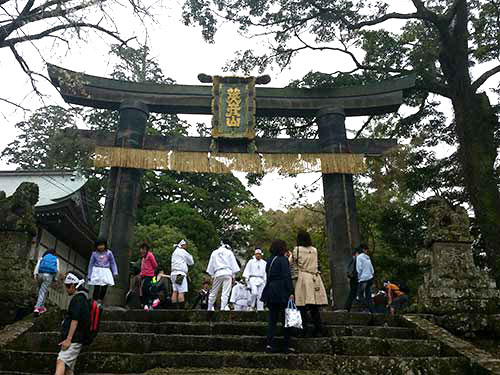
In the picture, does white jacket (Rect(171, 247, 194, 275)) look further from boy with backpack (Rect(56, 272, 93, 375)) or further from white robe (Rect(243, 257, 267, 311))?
boy with backpack (Rect(56, 272, 93, 375))

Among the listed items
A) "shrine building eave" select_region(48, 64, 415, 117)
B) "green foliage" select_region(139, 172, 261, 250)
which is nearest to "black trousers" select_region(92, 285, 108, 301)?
"shrine building eave" select_region(48, 64, 415, 117)

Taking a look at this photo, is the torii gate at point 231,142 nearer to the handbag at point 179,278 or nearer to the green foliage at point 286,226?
the handbag at point 179,278

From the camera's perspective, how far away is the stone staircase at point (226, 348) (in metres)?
5.44

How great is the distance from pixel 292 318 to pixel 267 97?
8255mm

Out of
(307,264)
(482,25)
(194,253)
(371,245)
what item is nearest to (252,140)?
(307,264)

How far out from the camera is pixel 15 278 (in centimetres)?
739

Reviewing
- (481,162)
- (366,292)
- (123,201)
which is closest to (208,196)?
(123,201)

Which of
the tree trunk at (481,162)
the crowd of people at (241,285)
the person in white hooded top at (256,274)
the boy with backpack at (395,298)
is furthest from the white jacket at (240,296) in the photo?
the tree trunk at (481,162)

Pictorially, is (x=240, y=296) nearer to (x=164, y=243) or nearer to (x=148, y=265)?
(x=148, y=265)

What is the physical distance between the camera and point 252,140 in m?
12.5

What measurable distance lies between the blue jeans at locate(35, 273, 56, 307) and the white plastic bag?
4.08 metres

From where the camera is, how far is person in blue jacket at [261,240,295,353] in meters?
5.99

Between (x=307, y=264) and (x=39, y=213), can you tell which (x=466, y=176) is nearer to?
(x=307, y=264)

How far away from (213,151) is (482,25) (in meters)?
8.79
